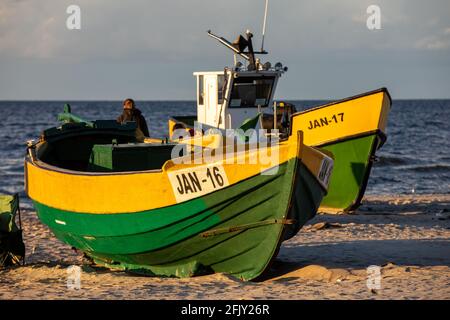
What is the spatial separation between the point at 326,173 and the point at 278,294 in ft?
5.81

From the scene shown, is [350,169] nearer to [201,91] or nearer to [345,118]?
[345,118]

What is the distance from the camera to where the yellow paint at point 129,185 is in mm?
9453

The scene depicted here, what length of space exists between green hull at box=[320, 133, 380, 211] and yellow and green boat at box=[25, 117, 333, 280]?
265 inches

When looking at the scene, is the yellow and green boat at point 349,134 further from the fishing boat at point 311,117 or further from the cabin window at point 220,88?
the cabin window at point 220,88

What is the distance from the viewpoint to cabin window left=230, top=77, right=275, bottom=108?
18766 millimetres

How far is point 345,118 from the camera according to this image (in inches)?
664

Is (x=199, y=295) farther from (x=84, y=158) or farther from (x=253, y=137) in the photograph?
(x=84, y=158)

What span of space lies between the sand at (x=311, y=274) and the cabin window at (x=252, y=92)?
429 centimetres

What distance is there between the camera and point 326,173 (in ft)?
34.1
